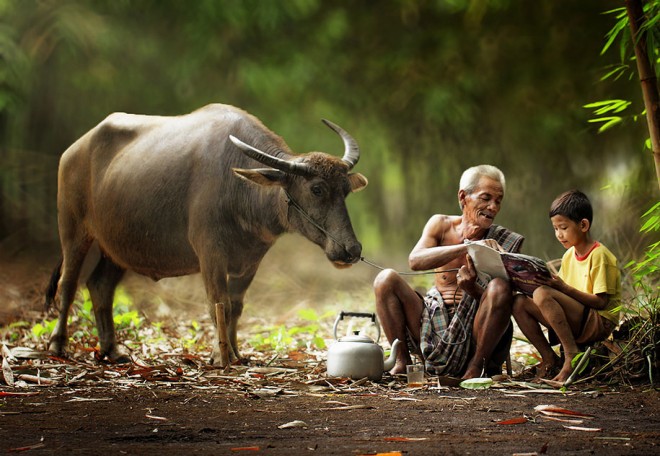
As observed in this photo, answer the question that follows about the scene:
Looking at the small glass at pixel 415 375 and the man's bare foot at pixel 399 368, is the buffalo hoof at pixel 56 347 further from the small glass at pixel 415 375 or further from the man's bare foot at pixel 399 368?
the small glass at pixel 415 375

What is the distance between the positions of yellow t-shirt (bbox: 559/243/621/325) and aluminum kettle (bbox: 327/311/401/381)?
3.06ft

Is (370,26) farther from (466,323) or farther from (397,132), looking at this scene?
(466,323)

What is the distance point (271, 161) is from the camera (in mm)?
4777

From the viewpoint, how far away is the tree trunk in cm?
317

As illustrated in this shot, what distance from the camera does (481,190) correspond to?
3.86 meters

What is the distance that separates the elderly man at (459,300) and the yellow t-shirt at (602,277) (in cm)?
35

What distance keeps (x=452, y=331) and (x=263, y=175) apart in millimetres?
1549

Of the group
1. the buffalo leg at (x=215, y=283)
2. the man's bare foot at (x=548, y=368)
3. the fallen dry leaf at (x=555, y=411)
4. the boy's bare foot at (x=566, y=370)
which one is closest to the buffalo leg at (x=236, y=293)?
the buffalo leg at (x=215, y=283)

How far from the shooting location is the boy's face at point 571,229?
3.59 meters

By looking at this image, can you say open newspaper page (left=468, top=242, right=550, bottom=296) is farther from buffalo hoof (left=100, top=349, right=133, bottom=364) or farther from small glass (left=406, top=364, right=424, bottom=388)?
buffalo hoof (left=100, top=349, right=133, bottom=364)

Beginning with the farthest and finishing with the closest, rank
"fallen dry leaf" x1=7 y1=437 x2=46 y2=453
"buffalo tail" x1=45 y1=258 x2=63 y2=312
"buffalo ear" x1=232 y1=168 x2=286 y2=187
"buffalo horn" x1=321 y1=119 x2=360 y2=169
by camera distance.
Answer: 1. "buffalo tail" x1=45 y1=258 x2=63 y2=312
2. "buffalo horn" x1=321 y1=119 x2=360 y2=169
3. "buffalo ear" x1=232 y1=168 x2=286 y2=187
4. "fallen dry leaf" x1=7 y1=437 x2=46 y2=453

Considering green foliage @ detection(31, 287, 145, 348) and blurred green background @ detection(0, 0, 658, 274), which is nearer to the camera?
green foliage @ detection(31, 287, 145, 348)

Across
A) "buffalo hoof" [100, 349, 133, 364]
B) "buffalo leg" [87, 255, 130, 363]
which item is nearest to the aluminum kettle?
"buffalo hoof" [100, 349, 133, 364]

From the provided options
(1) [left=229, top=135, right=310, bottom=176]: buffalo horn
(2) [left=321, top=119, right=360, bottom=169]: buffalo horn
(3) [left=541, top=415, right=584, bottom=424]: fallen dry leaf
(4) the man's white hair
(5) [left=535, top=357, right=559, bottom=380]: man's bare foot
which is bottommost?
(3) [left=541, top=415, right=584, bottom=424]: fallen dry leaf
